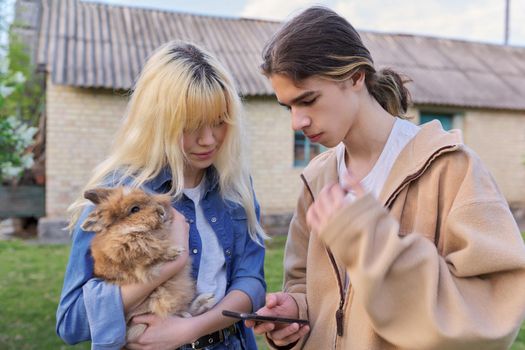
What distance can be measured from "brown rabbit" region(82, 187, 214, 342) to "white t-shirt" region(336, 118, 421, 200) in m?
0.88

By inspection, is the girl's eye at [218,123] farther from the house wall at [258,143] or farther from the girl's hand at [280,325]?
the house wall at [258,143]

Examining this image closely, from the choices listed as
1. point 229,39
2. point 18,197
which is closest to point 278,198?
point 229,39

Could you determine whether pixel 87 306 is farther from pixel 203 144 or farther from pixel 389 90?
pixel 389 90

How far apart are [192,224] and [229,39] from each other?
38.8ft

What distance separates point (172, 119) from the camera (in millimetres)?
2217

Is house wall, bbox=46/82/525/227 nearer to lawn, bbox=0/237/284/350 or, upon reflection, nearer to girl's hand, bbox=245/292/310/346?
lawn, bbox=0/237/284/350

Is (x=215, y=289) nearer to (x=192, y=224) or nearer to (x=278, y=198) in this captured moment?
(x=192, y=224)

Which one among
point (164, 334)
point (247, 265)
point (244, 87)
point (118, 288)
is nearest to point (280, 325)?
point (247, 265)

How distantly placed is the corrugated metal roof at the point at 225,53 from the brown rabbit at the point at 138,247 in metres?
8.20

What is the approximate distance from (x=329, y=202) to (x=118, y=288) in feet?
3.42

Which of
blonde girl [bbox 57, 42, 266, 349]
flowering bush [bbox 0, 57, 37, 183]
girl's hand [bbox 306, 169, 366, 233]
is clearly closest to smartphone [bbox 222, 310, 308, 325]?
blonde girl [bbox 57, 42, 266, 349]

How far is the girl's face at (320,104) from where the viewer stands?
1893 millimetres

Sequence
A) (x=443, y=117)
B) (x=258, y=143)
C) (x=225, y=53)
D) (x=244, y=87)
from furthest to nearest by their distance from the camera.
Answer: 1. (x=443, y=117)
2. (x=225, y=53)
3. (x=258, y=143)
4. (x=244, y=87)

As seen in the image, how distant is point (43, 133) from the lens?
1301cm
